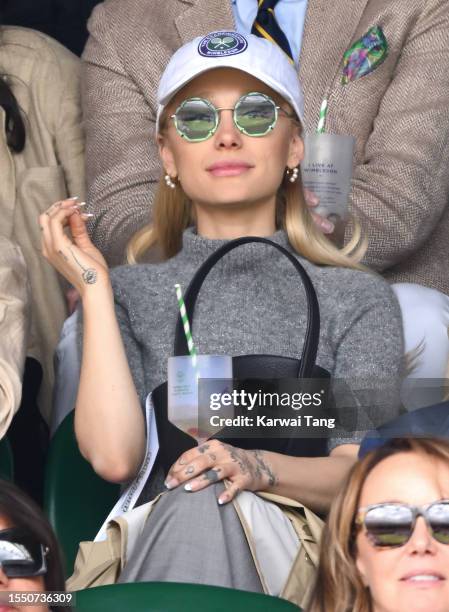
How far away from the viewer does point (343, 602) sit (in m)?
2.31

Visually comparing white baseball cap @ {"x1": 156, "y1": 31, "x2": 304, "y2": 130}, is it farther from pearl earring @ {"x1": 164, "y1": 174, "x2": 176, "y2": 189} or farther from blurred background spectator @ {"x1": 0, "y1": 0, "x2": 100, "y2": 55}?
blurred background spectator @ {"x1": 0, "y1": 0, "x2": 100, "y2": 55}

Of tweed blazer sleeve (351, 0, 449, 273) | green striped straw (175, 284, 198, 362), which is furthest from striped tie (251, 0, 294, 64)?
green striped straw (175, 284, 198, 362)

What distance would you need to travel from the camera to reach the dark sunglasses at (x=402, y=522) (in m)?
2.27

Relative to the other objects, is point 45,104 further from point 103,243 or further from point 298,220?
point 298,220

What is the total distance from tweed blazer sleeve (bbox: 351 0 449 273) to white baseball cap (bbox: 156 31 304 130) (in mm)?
521

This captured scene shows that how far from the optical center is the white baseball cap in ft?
11.0

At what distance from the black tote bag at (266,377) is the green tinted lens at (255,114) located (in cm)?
35

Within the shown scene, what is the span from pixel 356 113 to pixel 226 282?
93 cm

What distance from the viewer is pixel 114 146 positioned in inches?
163

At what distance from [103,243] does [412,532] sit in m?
1.89

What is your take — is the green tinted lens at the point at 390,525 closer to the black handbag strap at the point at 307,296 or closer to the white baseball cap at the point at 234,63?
the black handbag strap at the point at 307,296

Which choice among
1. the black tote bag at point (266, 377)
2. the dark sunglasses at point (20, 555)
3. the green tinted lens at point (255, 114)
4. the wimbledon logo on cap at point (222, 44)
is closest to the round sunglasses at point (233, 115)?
the green tinted lens at point (255, 114)

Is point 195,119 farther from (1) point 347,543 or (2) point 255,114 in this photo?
(1) point 347,543

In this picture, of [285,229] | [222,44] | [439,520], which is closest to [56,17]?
[222,44]
